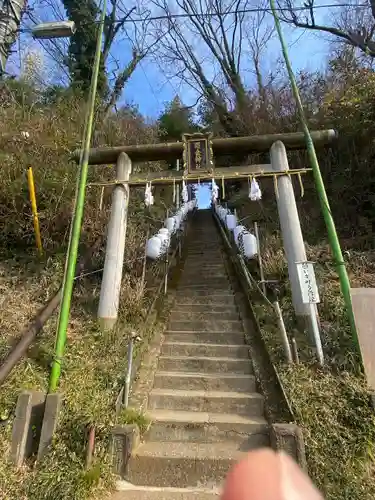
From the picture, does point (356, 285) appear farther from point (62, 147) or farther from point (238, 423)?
point (62, 147)

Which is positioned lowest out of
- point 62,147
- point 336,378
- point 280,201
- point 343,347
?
point 336,378

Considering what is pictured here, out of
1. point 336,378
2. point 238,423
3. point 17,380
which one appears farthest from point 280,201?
point 17,380

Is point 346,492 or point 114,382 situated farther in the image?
point 114,382

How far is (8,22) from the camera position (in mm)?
4348

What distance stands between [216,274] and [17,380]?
19.2 feet

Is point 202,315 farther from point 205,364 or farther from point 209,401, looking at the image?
point 209,401

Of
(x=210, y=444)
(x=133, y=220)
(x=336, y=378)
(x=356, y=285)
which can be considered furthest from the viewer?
(x=133, y=220)

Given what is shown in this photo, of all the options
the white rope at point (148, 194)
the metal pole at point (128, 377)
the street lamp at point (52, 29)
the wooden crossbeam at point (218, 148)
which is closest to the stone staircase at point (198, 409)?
the metal pole at point (128, 377)

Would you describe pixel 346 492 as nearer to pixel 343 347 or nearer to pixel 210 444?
pixel 210 444

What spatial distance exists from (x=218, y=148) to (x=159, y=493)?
638cm

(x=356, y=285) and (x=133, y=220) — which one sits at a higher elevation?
(x=133, y=220)

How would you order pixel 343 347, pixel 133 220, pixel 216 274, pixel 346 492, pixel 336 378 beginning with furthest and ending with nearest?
pixel 133 220 → pixel 216 274 → pixel 343 347 → pixel 336 378 → pixel 346 492

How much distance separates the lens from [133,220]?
11383 millimetres

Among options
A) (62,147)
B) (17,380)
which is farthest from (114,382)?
(62,147)
